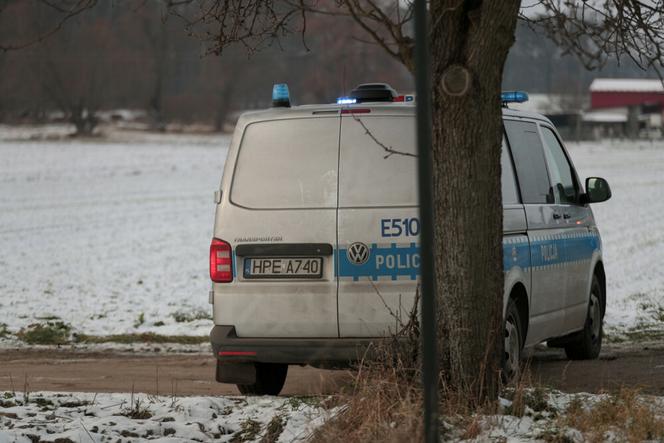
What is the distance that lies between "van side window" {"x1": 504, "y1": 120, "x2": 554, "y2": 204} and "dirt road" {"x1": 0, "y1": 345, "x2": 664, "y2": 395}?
1289 millimetres

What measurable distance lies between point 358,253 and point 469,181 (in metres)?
1.23

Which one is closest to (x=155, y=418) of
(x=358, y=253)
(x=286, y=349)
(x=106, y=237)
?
(x=286, y=349)

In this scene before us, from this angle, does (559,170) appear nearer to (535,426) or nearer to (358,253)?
(358,253)

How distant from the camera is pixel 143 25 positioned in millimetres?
90125

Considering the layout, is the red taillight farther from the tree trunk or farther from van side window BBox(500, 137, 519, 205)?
van side window BBox(500, 137, 519, 205)

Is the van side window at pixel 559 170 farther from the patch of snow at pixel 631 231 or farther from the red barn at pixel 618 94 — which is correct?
the red barn at pixel 618 94

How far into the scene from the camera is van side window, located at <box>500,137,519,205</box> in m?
7.90

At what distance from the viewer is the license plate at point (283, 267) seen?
23.9 ft

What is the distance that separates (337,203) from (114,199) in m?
27.1

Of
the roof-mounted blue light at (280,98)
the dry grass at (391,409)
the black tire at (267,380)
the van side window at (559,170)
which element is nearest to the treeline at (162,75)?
the van side window at (559,170)

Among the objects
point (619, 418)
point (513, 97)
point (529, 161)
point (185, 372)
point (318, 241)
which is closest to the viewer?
point (619, 418)

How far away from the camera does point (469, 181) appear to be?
623 centimetres

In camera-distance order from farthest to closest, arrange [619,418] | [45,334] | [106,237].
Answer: [106,237], [45,334], [619,418]

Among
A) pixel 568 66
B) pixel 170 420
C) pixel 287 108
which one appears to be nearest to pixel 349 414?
pixel 170 420
